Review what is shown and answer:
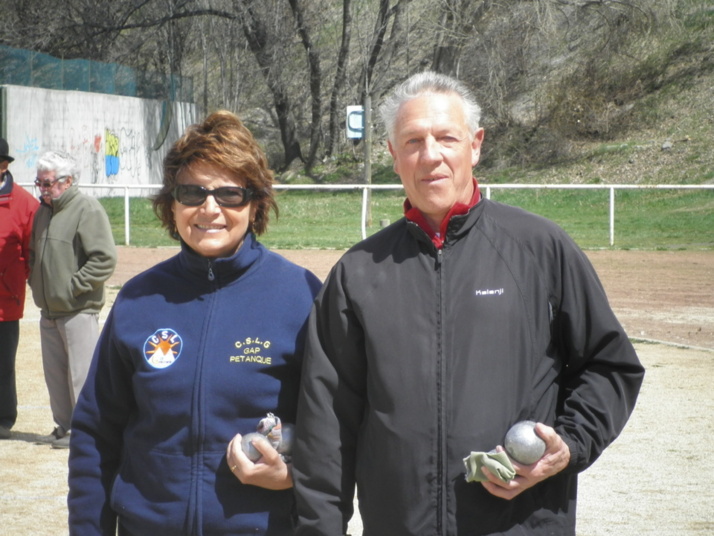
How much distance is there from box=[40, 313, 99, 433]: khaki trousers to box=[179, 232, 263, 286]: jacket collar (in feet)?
13.8

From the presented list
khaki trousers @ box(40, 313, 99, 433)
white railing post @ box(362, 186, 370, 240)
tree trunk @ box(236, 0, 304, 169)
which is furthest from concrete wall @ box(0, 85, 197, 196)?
khaki trousers @ box(40, 313, 99, 433)

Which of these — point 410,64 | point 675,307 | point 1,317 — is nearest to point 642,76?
point 410,64

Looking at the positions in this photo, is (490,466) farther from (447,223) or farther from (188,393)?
(188,393)

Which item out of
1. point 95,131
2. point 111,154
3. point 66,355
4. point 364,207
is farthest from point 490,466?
point 111,154

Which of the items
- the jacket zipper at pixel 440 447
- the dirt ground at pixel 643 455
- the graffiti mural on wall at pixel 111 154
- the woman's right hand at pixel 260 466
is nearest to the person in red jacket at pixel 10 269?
the dirt ground at pixel 643 455

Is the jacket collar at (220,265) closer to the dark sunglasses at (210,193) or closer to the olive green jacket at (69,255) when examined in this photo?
the dark sunglasses at (210,193)

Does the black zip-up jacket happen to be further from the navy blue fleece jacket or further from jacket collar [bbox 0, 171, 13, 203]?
jacket collar [bbox 0, 171, 13, 203]

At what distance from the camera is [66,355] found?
22.4 feet

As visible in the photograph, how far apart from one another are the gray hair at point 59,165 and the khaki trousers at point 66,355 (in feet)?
3.18

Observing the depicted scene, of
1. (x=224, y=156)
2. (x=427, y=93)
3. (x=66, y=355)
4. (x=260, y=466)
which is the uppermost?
(x=427, y=93)

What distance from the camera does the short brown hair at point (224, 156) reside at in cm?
271

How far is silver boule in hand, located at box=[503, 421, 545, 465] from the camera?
233 centimetres

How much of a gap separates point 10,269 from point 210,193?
470 cm

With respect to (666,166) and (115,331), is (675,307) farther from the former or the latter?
(666,166)
